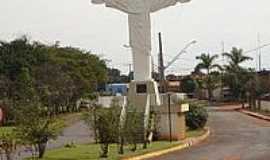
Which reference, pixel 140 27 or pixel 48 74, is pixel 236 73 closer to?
pixel 48 74

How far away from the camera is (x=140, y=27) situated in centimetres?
3441

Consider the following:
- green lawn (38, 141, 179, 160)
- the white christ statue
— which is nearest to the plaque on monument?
the white christ statue

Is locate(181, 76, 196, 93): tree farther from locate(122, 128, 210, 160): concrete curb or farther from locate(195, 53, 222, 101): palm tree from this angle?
locate(122, 128, 210, 160): concrete curb

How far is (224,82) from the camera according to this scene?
87.3 m

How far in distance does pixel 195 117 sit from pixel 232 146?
10304mm

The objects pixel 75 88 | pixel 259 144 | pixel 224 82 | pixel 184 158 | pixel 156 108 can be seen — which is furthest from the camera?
pixel 224 82

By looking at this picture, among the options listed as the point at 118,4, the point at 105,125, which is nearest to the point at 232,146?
the point at 105,125

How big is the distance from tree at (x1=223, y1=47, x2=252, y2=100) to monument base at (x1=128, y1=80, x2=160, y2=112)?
48.1 m

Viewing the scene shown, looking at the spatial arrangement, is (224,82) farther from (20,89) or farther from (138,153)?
(138,153)

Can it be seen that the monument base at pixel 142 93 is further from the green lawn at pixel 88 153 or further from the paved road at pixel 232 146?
the green lawn at pixel 88 153

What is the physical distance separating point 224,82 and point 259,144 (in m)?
56.1

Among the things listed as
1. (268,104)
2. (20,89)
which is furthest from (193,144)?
(268,104)

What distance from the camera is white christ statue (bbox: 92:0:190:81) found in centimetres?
3434

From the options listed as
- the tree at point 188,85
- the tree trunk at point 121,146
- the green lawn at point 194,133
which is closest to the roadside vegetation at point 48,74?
the green lawn at point 194,133
